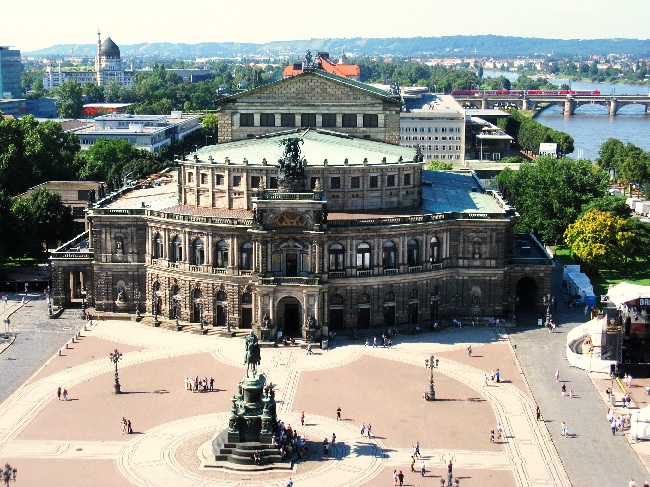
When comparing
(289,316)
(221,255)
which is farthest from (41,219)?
(289,316)

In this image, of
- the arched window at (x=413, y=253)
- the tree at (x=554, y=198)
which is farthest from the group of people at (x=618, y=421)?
the tree at (x=554, y=198)

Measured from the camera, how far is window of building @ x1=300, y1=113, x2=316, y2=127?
4513 inches

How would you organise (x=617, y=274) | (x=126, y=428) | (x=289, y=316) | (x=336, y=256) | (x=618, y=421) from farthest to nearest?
1. (x=617, y=274)
2. (x=289, y=316)
3. (x=336, y=256)
4. (x=618, y=421)
5. (x=126, y=428)

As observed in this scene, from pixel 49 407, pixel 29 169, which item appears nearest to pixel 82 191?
pixel 29 169

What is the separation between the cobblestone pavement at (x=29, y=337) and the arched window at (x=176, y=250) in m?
11.4

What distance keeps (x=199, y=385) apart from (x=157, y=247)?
80.6 ft

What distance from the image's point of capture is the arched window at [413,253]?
101 metres

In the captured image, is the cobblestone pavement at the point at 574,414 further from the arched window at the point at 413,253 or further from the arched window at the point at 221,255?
the arched window at the point at 221,255

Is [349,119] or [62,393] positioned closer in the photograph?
[62,393]

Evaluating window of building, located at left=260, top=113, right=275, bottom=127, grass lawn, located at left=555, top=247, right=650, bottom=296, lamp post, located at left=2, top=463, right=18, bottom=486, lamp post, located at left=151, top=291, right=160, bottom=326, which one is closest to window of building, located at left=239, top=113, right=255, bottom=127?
window of building, located at left=260, top=113, right=275, bottom=127

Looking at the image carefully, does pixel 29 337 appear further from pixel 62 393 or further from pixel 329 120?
pixel 329 120

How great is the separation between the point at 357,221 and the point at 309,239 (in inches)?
213

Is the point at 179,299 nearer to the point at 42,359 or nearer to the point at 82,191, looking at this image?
the point at 42,359

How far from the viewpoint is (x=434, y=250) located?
10275cm
